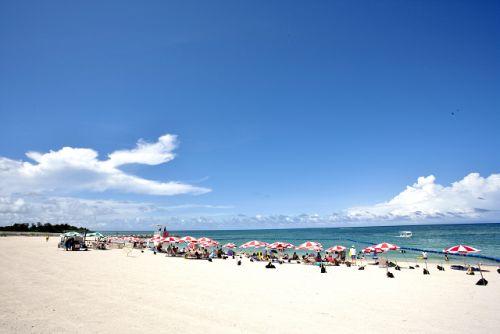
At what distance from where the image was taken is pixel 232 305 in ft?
27.6

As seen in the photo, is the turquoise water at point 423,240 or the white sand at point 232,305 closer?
the white sand at point 232,305

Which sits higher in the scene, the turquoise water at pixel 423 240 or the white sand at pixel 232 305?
the white sand at pixel 232 305

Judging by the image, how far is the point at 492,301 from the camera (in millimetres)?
9625

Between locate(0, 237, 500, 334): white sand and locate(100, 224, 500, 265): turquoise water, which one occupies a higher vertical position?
locate(0, 237, 500, 334): white sand

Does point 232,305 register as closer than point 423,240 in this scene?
Yes

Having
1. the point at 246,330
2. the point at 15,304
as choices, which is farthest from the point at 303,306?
the point at 15,304

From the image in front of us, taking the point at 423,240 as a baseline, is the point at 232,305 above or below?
above

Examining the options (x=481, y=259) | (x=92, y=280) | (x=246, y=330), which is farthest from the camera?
(x=481, y=259)

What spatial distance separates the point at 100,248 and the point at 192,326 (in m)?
29.0

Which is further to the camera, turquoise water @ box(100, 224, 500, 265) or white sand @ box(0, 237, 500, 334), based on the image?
turquoise water @ box(100, 224, 500, 265)

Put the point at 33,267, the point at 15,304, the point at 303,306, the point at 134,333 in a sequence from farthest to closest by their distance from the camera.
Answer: the point at 33,267
the point at 303,306
the point at 15,304
the point at 134,333

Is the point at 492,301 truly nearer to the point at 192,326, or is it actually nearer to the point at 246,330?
the point at 246,330

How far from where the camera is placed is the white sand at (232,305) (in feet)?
21.6

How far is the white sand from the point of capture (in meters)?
6.59
